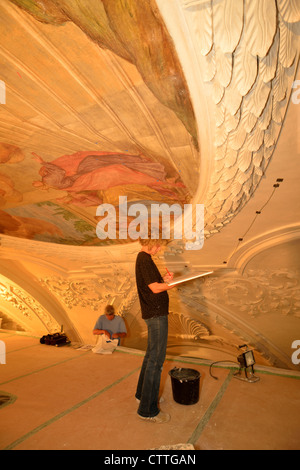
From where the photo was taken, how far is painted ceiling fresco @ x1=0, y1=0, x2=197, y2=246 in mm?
2029

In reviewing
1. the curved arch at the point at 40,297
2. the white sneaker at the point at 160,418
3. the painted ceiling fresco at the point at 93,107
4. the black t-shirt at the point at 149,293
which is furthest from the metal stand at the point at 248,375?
the curved arch at the point at 40,297

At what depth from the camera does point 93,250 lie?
20.9 ft

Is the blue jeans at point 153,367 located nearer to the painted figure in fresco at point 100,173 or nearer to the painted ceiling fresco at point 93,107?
the painted ceiling fresco at point 93,107

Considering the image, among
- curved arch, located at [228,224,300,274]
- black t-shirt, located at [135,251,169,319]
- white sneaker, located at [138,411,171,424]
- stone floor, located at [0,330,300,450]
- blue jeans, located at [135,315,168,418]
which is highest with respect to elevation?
curved arch, located at [228,224,300,274]

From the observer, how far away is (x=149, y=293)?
2574mm

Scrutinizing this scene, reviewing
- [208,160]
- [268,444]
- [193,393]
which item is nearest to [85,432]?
[193,393]

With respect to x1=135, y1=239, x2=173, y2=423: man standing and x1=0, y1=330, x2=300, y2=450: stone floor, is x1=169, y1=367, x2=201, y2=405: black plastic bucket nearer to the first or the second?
x1=0, y1=330, x2=300, y2=450: stone floor

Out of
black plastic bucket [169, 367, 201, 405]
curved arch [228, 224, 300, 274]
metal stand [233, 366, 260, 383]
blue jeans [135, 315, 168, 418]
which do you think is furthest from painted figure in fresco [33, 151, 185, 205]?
metal stand [233, 366, 260, 383]

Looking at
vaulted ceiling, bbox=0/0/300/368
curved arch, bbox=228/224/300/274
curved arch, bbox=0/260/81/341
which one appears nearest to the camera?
vaulted ceiling, bbox=0/0/300/368

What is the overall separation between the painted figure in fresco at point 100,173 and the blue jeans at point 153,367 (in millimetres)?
2002

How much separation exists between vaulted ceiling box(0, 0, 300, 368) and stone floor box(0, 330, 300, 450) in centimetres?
212

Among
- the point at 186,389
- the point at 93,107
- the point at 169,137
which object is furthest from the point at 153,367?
the point at 93,107

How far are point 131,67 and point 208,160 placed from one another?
4.03 ft

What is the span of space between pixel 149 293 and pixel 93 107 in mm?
1892
